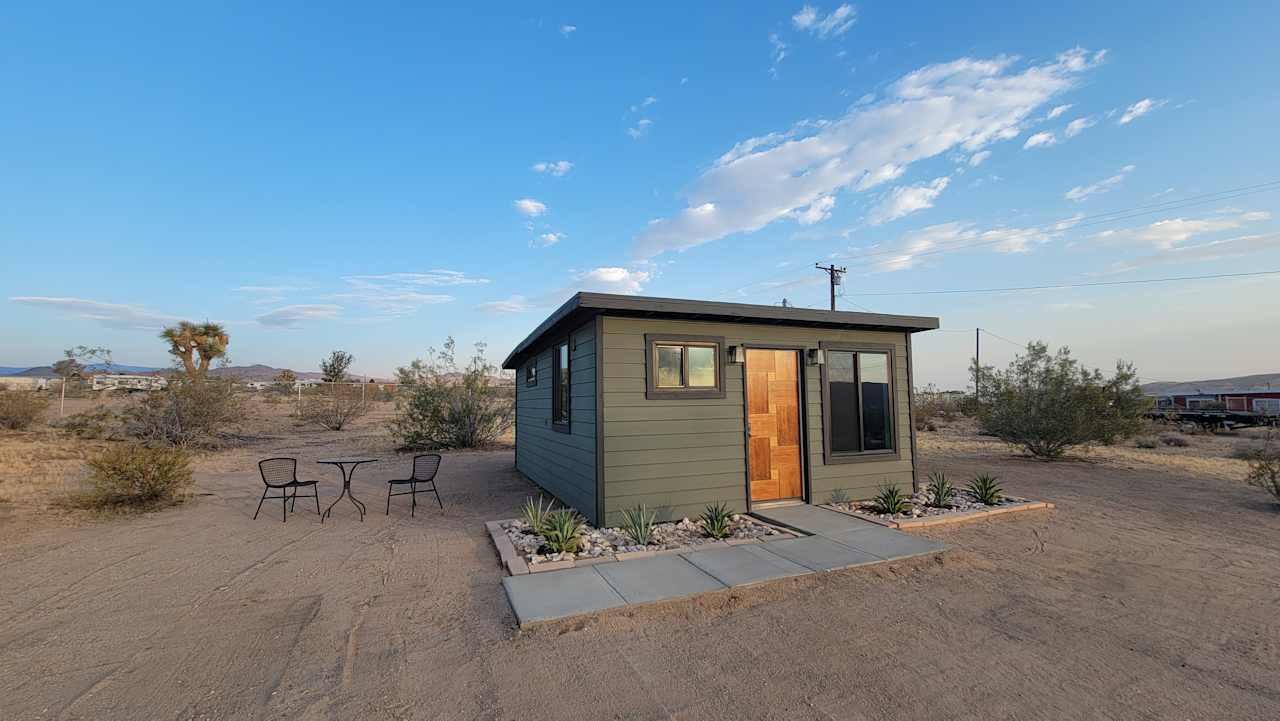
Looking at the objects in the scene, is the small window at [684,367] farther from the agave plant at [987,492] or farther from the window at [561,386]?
the agave plant at [987,492]

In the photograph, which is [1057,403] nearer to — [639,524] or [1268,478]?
[1268,478]

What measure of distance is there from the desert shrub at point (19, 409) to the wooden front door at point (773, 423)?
64.4 ft

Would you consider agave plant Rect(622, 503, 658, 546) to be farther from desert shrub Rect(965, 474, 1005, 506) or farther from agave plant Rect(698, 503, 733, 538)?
desert shrub Rect(965, 474, 1005, 506)

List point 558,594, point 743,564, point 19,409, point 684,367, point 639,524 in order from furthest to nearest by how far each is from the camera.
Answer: point 19,409 → point 684,367 → point 639,524 → point 743,564 → point 558,594

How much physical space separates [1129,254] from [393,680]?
16.2 m

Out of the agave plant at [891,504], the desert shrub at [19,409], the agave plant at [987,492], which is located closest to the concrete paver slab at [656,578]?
the agave plant at [891,504]

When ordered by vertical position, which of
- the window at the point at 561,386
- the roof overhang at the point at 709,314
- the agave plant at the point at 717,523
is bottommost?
the agave plant at the point at 717,523

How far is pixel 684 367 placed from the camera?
559 cm

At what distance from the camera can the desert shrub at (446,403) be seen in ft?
44.0

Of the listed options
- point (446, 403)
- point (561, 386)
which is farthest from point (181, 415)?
point (561, 386)

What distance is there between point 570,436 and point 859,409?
11.9 feet

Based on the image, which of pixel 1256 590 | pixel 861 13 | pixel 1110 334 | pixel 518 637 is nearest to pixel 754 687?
pixel 518 637

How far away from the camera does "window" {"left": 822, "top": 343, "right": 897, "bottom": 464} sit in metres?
6.32

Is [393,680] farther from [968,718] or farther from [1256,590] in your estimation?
[1256,590]
